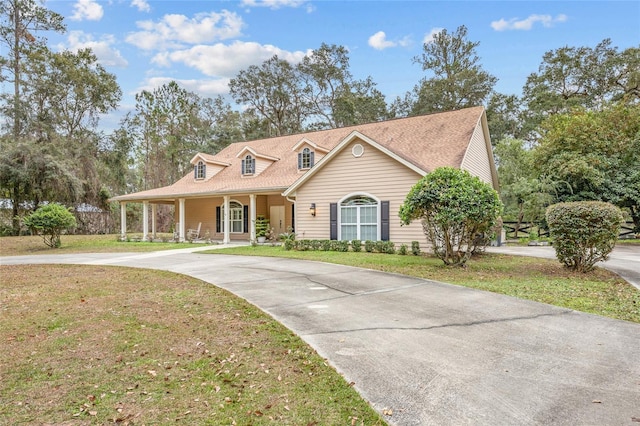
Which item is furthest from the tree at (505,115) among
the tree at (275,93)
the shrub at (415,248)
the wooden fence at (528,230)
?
the shrub at (415,248)

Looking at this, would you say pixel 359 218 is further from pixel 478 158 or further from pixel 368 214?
pixel 478 158

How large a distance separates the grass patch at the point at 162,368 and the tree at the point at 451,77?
29.3 m

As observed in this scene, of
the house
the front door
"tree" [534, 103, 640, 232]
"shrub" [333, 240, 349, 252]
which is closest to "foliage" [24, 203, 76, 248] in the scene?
the house

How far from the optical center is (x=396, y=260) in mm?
11273

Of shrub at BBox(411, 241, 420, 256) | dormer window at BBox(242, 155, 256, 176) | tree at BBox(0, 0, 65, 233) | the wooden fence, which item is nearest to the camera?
shrub at BBox(411, 241, 420, 256)

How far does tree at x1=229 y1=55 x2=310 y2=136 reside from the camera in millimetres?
33594

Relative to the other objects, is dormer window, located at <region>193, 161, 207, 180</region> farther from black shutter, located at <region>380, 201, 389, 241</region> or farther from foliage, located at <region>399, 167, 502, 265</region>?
foliage, located at <region>399, 167, 502, 265</region>

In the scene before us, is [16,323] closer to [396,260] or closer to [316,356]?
[316,356]

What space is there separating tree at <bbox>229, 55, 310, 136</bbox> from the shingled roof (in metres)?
11.8

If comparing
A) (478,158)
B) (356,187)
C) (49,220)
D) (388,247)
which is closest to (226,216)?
(49,220)

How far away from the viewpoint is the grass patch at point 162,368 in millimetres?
2795

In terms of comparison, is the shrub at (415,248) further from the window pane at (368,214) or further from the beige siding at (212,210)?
the beige siding at (212,210)

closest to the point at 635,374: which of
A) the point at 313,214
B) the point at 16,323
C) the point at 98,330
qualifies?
the point at 98,330

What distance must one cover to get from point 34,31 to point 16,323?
3169 cm
